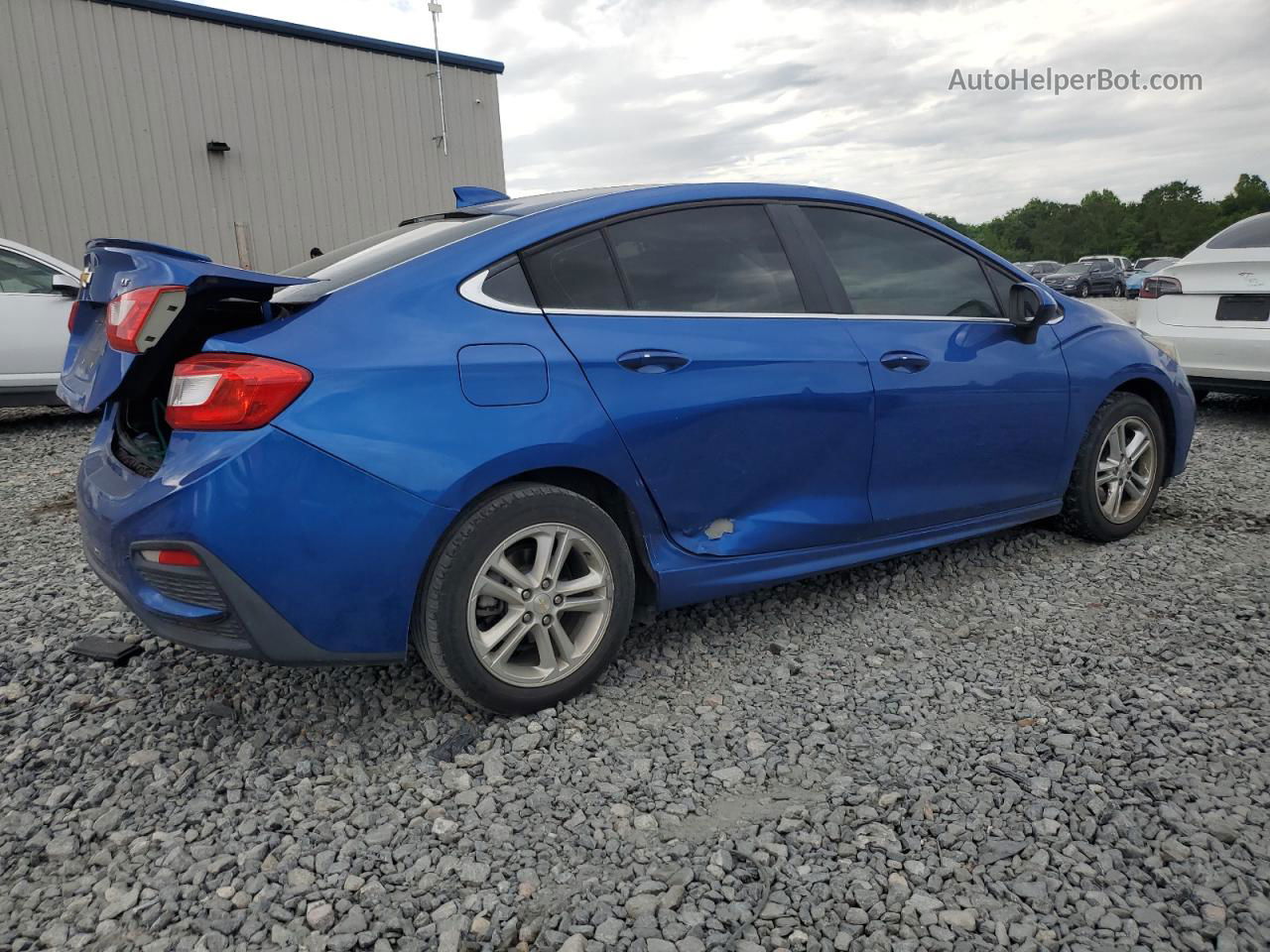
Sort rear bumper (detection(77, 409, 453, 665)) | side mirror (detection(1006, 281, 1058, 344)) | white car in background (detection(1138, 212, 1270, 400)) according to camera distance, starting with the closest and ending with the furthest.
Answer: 1. rear bumper (detection(77, 409, 453, 665))
2. side mirror (detection(1006, 281, 1058, 344))
3. white car in background (detection(1138, 212, 1270, 400))

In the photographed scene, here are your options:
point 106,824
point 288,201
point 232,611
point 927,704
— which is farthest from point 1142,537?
point 288,201

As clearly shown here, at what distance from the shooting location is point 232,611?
229 cm

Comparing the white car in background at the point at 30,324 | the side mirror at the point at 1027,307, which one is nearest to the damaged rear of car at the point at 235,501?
the side mirror at the point at 1027,307

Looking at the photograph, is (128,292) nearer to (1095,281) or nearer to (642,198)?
(642,198)

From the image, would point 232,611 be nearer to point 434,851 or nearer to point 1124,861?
point 434,851

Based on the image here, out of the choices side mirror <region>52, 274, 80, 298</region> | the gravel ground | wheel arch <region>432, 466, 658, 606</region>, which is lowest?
the gravel ground

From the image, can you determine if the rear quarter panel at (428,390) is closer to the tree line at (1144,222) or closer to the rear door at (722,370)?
the rear door at (722,370)

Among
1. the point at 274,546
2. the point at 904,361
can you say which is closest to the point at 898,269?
the point at 904,361

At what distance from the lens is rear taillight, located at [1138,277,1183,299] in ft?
22.8

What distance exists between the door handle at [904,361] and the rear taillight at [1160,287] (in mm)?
4548

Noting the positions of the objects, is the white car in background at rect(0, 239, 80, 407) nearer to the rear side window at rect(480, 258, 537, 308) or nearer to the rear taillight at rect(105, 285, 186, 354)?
the rear taillight at rect(105, 285, 186, 354)

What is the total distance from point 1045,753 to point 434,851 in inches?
61.9

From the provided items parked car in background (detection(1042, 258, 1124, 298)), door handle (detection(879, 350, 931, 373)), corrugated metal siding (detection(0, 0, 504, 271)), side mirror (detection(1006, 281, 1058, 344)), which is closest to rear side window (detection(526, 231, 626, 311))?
door handle (detection(879, 350, 931, 373))

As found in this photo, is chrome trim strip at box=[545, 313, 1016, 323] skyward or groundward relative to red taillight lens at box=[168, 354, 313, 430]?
skyward
